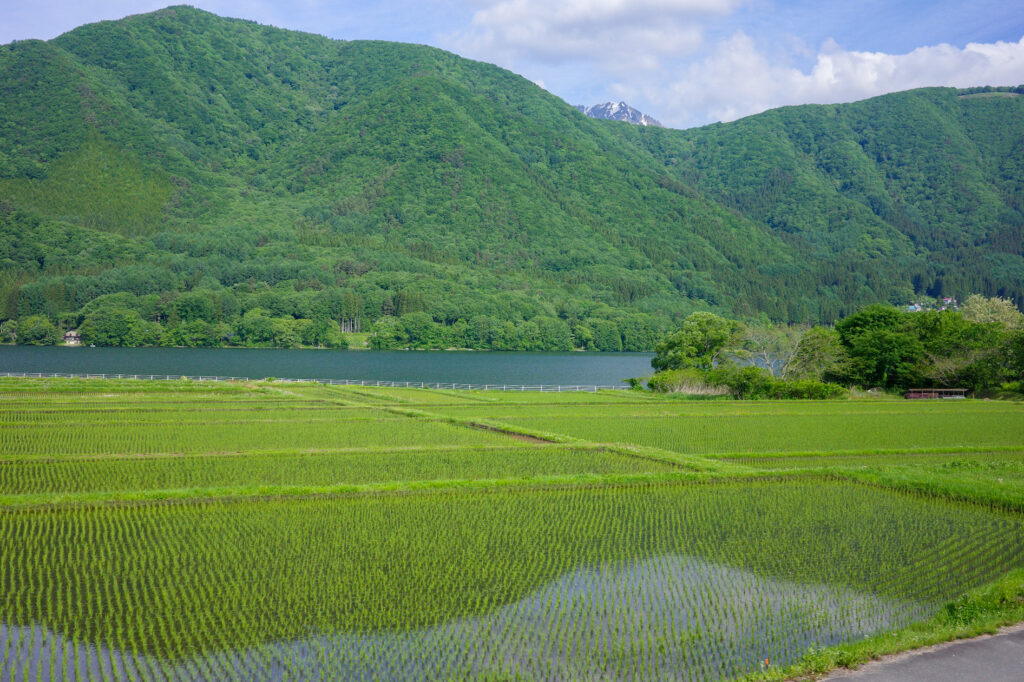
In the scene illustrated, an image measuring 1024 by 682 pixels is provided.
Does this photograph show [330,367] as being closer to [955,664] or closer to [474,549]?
[474,549]

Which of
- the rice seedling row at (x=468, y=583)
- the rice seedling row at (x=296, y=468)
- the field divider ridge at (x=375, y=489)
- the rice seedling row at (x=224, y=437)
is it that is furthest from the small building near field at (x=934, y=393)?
the rice seedling row at (x=468, y=583)

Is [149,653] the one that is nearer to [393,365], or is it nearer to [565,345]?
[393,365]

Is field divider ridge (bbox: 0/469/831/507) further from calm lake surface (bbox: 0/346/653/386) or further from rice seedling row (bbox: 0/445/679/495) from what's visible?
calm lake surface (bbox: 0/346/653/386)

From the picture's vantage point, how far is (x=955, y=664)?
9.84 metres

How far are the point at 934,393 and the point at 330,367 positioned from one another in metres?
71.2

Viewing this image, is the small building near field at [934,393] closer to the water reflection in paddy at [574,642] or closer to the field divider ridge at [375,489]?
the field divider ridge at [375,489]

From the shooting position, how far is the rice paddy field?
10359mm

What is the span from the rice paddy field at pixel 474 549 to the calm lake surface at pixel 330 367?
182 ft

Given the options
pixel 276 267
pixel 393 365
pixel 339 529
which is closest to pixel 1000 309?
pixel 393 365

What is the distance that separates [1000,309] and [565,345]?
295 feet

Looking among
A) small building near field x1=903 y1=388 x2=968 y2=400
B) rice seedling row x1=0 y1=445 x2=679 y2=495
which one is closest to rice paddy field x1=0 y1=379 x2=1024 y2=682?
rice seedling row x1=0 y1=445 x2=679 y2=495

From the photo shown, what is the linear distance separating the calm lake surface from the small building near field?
91.5ft

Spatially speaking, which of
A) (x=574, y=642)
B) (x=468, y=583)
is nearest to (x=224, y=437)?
(x=468, y=583)

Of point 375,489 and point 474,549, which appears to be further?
point 375,489
